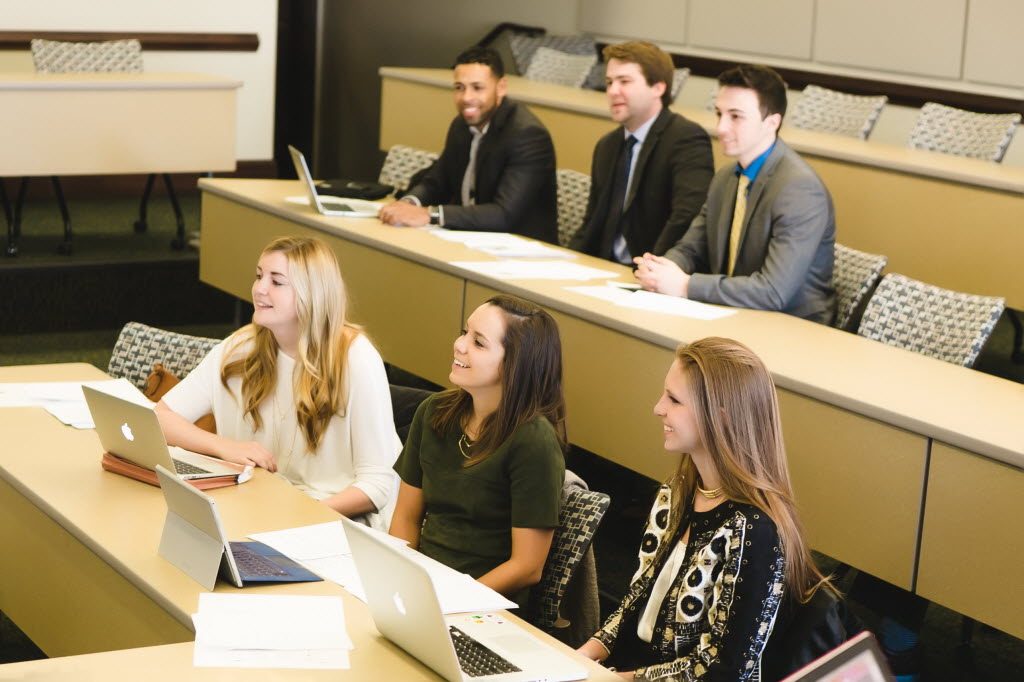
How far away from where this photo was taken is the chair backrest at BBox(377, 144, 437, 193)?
6000 millimetres

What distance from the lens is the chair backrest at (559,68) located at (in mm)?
8367

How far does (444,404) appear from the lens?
2.89 m

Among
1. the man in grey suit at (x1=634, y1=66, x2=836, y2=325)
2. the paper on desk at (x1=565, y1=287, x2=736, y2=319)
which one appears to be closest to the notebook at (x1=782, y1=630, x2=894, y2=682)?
the paper on desk at (x1=565, y1=287, x2=736, y2=319)

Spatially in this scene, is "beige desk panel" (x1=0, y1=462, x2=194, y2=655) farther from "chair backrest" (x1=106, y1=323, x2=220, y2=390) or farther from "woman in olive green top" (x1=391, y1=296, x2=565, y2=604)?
"chair backrest" (x1=106, y1=323, x2=220, y2=390)

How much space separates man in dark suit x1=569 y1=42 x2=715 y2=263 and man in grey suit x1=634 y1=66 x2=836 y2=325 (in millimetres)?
507

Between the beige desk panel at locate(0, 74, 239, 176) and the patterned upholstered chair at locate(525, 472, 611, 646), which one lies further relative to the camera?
the beige desk panel at locate(0, 74, 239, 176)

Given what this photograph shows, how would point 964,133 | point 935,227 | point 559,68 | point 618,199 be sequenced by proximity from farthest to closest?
point 559,68 < point 964,133 < point 935,227 < point 618,199

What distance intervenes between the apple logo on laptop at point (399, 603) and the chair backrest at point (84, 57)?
559cm

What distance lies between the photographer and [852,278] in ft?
13.8

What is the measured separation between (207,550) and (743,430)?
0.91m

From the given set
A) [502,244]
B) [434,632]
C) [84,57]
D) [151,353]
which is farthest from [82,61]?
[434,632]

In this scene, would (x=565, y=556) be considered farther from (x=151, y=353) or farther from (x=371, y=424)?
(x=151, y=353)

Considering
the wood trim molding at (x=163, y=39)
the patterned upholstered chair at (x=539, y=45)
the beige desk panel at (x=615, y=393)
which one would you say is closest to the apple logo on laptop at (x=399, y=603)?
the beige desk panel at (x=615, y=393)

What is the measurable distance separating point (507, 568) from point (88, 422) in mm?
1123
